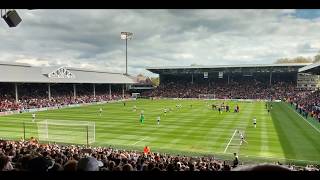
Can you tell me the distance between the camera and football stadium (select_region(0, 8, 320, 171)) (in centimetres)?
1270

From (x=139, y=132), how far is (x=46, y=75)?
44.0 meters

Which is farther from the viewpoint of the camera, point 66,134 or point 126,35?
point 126,35

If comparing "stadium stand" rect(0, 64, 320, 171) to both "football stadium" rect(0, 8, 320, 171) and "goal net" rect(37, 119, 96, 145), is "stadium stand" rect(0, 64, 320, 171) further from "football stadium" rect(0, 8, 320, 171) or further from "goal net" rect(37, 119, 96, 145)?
"goal net" rect(37, 119, 96, 145)

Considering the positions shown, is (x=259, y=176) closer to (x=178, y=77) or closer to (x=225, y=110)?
(x=225, y=110)

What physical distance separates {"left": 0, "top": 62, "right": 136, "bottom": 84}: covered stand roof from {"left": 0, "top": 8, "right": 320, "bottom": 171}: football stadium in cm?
22

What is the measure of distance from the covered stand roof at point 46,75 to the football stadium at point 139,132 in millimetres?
222

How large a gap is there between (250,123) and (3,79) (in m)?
39.8

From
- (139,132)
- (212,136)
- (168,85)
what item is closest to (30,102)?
→ (139,132)

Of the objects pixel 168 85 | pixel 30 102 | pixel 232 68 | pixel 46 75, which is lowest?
pixel 30 102

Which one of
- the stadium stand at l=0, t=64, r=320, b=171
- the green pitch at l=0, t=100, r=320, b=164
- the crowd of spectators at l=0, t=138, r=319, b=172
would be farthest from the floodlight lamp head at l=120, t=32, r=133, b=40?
the crowd of spectators at l=0, t=138, r=319, b=172

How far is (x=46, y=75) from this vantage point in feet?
236

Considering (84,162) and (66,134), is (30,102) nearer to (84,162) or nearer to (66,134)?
(66,134)

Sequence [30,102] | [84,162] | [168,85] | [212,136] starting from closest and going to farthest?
1. [84,162]
2. [212,136]
3. [30,102]
4. [168,85]

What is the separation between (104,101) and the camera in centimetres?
8144
